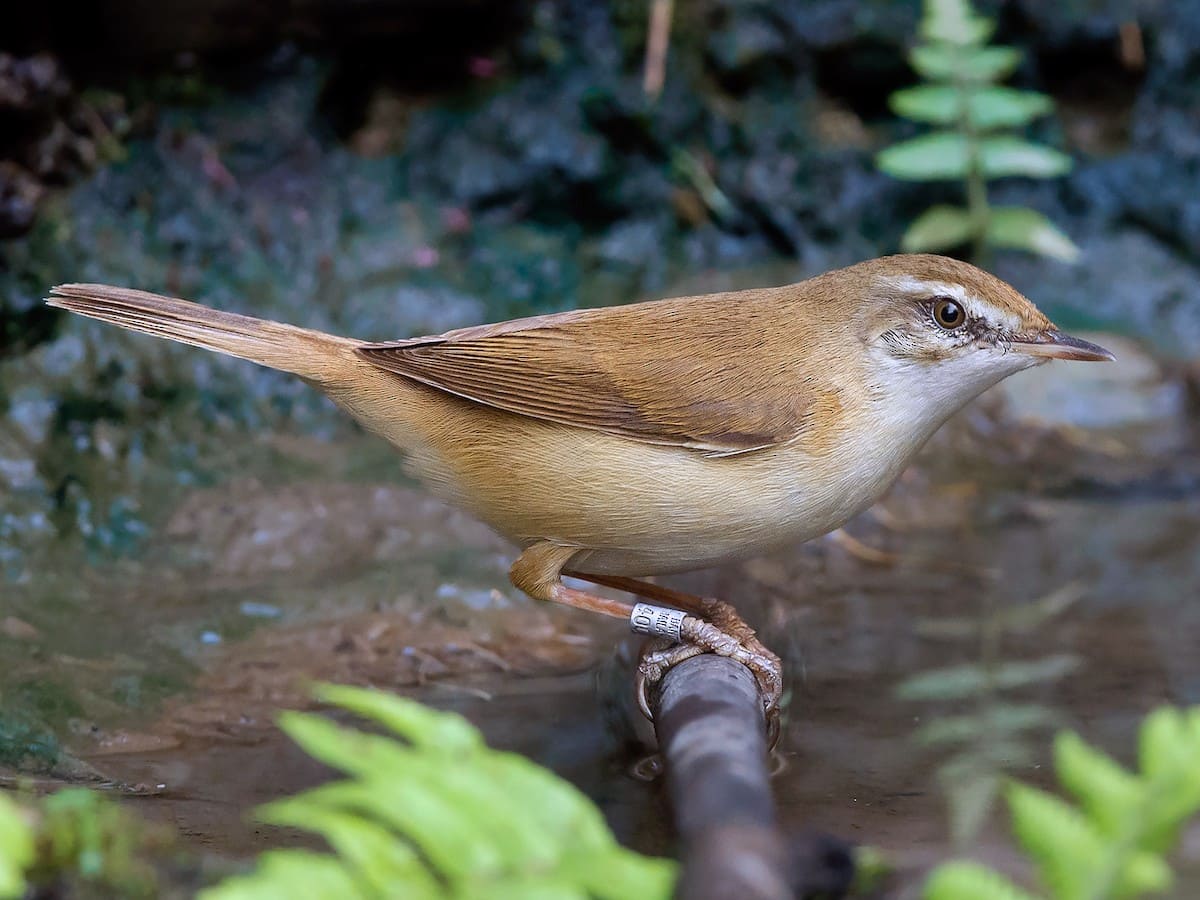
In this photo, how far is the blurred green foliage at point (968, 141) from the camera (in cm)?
666

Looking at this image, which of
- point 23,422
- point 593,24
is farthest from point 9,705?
point 593,24

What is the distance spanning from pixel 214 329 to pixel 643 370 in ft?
5.08

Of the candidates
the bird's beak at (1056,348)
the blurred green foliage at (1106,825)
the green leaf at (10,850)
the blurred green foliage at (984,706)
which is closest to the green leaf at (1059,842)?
the blurred green foliage at (1106,825)

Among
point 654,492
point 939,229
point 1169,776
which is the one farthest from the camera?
point 939,229

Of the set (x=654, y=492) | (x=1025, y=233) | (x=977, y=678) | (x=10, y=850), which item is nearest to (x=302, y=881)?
(x=10, y=850)

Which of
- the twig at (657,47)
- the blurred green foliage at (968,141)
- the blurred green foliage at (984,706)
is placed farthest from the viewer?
the twig at (657,47)

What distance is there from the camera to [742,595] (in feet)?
17.0

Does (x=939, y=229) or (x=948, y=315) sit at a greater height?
(x=939, y=229)

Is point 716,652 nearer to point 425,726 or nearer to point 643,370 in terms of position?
point 643,370

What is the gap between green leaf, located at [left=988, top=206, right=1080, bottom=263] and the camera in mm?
6785

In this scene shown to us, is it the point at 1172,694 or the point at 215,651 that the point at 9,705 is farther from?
the point at 1172,694

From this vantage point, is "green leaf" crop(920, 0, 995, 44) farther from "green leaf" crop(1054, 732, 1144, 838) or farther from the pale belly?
"green leaf" crop(1054, 732, 1144, 838)

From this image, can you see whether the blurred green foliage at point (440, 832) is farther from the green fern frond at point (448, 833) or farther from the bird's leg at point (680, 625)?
the bird's leg at point (680, 625)

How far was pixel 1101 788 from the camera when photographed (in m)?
2.09
